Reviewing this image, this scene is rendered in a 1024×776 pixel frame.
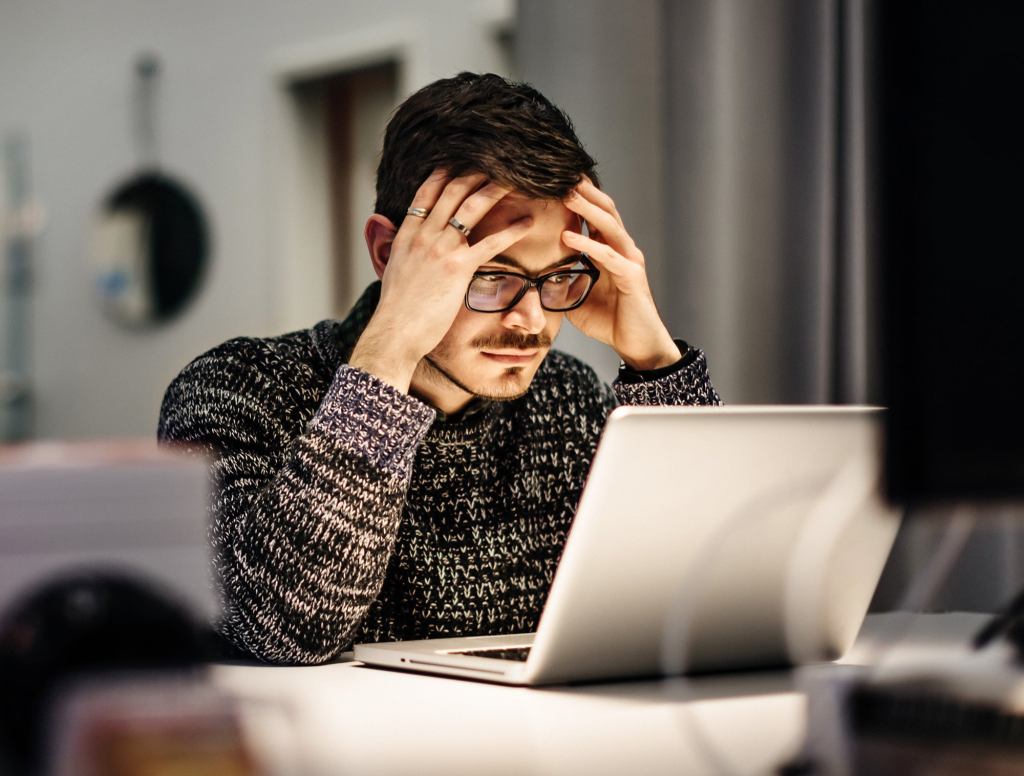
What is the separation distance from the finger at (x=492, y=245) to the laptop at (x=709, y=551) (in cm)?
44

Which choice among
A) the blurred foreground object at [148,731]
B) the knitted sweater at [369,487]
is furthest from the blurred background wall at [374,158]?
the blurred foreground object at [148,731]

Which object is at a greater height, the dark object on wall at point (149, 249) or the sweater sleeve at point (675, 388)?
the dark object on wall at point (149, 249)

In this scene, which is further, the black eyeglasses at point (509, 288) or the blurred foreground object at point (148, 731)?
the black eyeglasses at point (509, 288)

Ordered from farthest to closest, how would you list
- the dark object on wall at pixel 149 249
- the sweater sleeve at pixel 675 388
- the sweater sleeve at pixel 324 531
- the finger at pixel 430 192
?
the dark object on wall at pixel 149 249
the sweater sleeve at pixel 675 388
the finger at pixel 430 192
the sweater sleeve at pixel 324 531

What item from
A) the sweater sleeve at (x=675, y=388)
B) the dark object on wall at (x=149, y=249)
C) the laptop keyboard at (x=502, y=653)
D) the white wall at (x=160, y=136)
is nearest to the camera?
the laptop keyboard at (x=502, y=653)

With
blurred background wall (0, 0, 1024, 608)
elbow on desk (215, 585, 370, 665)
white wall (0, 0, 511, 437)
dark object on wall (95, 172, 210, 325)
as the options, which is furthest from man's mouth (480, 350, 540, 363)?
dark object on wall (95, 172, 210, 325)

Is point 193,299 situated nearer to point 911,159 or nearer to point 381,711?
point 381,711

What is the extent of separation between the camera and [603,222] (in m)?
1.42

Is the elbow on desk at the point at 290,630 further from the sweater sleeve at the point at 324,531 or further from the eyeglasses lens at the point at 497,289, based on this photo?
the eyeglasses lens at the point at 497,289

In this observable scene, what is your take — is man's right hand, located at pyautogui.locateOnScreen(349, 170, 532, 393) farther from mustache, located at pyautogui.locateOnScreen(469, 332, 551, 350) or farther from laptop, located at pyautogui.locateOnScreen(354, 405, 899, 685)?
laptop, located at pyautogui.locateOnScreen(354, 405, 899, 685)

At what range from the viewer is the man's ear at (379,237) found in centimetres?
146

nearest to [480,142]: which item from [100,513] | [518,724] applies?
[518,724]

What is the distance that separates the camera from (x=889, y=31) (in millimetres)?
606

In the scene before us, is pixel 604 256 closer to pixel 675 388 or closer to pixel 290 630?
pixel 675 388
